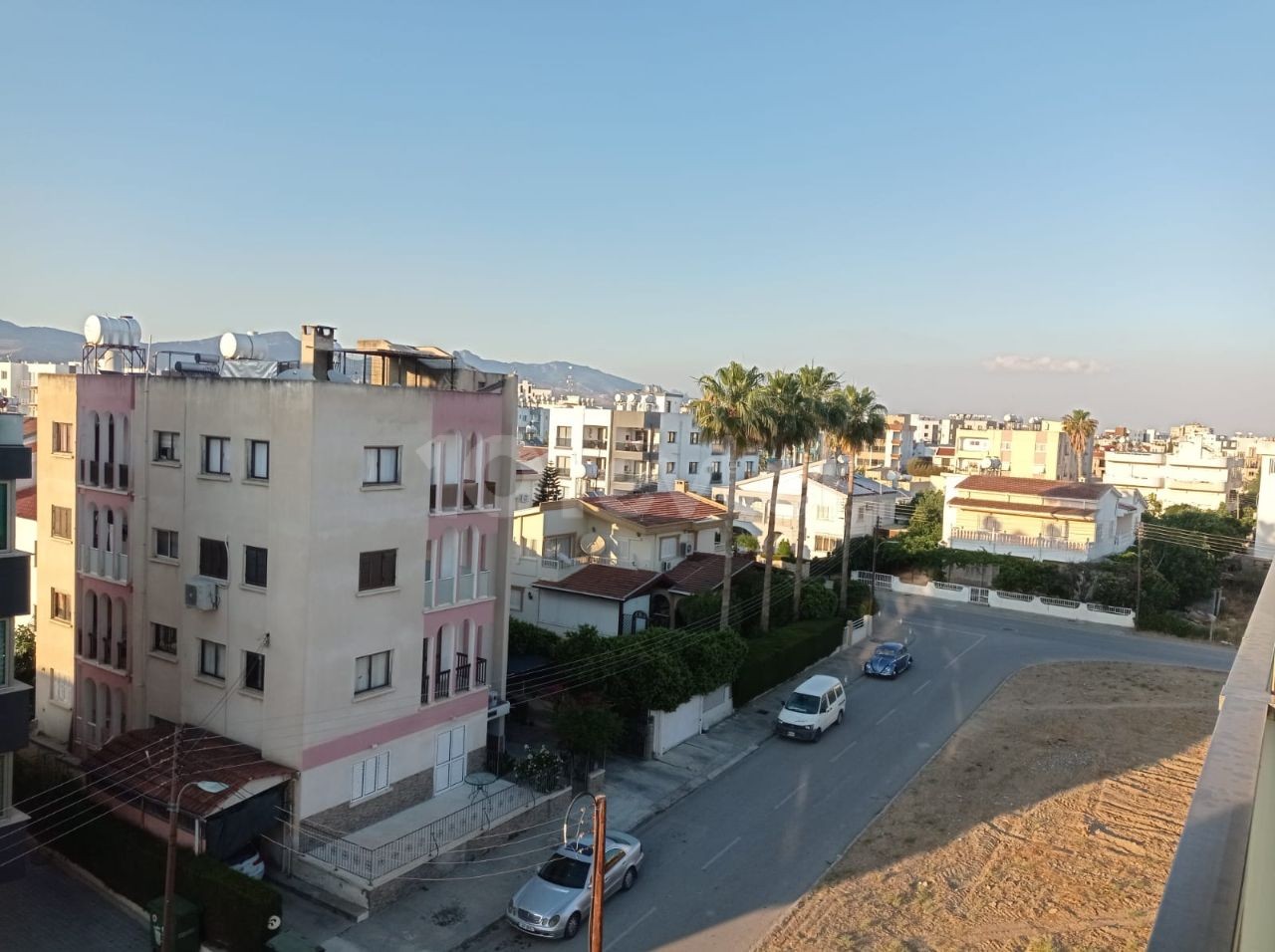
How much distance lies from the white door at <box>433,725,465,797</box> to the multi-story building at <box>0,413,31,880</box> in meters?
8.86

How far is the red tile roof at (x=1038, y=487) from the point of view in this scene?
5931 cm

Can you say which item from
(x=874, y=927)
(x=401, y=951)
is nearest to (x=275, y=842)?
(x=401, y=951)

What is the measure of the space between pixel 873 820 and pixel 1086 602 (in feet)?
112

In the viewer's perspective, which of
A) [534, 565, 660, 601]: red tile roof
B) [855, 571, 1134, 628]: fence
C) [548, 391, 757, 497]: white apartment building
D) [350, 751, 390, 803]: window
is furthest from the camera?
[548, 391, 757, 497]: white apartment building

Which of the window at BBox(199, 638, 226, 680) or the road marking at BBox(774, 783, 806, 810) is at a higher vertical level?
the window at BBox(199, 638, 226, 680)

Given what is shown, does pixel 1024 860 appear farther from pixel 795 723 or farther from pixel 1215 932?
pixel 1215 932

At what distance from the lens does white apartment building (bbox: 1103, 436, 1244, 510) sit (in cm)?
10300

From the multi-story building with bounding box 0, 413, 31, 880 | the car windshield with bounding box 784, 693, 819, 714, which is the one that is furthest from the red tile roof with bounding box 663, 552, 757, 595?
the multi-story building with bounding box 0, 413, 31, 880

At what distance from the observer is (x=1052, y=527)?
195ft

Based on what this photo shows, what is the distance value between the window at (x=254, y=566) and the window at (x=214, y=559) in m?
0.57

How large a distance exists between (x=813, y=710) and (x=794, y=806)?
5.80m

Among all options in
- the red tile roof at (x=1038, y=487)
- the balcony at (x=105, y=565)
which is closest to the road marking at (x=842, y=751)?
the balcony at (x=105, y=565)

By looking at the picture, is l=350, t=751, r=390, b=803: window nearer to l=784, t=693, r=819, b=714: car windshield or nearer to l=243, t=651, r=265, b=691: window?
l=243, t=651, r=265, b=691: window

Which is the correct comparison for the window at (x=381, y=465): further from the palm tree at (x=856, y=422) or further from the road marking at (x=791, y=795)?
the palm tree at (x=856, y=422)
